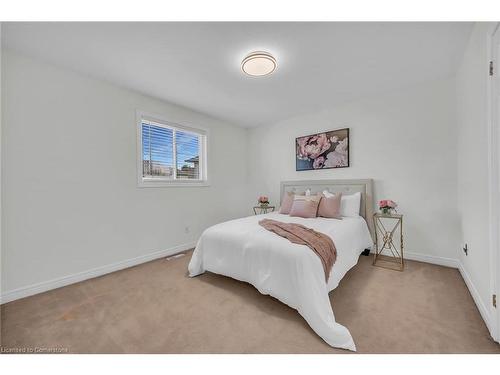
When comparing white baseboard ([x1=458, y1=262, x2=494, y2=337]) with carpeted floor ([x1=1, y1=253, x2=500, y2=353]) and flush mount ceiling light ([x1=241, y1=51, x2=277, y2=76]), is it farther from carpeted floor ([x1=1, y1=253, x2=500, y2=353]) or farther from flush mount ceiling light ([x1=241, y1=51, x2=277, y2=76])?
flush mount ceiling light ([x1=241, y1=51, x2=277, y2=76])

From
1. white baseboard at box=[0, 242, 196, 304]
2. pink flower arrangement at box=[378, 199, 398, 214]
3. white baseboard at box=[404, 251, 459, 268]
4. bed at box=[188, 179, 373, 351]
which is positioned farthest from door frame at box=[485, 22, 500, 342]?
white baseboard at box=[0, 242, 196, 304]

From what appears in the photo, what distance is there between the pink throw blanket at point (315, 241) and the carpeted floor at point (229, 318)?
0.43 meters

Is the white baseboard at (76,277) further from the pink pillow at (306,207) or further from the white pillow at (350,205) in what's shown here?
the white pillow at (350,205)

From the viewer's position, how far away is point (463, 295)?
2.00m

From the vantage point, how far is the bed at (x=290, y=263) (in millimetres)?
1539

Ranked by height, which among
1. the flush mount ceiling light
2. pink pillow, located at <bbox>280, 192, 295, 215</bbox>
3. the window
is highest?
the flush mount ceiling light

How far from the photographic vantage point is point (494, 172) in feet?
4.70

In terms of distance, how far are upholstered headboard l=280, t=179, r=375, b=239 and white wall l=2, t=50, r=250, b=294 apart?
2272 mm

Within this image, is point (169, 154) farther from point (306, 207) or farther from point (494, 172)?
point (494, 172)

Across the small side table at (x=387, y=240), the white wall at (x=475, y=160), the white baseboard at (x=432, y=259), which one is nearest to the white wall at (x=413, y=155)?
the white baseboard at (x=432, y=259)

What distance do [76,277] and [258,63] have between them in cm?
311

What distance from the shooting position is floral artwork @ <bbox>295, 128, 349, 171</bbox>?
3460mm
